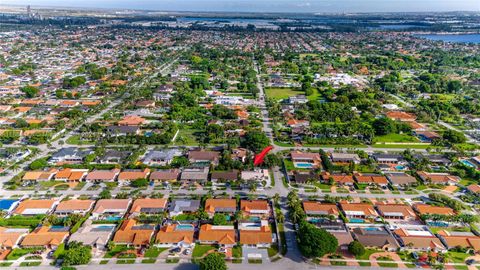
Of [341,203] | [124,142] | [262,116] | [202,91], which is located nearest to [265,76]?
[202,91]

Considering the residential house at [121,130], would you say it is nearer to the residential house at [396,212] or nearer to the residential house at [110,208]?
the residential house at [110,208]

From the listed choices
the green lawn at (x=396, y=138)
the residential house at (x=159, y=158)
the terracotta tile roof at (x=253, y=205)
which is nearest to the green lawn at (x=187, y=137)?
the residential house at (x=159, y=158)

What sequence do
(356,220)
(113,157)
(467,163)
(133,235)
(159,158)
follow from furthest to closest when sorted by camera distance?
(467,163) < (113,157) < (159,158) < (356,220) < (133,235)

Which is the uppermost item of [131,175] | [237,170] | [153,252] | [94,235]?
[237,170]

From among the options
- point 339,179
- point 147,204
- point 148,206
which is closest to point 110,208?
point 147,204

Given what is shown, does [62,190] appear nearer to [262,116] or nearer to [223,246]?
[223,246]

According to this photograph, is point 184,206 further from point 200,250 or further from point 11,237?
point 11,237
